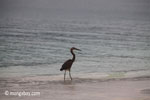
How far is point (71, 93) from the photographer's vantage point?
254 inches

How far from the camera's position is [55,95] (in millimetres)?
6293

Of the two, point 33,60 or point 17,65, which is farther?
point 33,60

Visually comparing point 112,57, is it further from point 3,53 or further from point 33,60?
point 3,53

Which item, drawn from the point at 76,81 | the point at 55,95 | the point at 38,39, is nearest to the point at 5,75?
the point at 76,81

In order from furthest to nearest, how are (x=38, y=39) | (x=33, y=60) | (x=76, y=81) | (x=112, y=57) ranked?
(x=38, y=39), (x=112, y=57), (x=33, y=60), (x=76, y=81)

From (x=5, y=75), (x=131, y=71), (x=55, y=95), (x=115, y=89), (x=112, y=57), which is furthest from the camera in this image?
(x=112, y=57)

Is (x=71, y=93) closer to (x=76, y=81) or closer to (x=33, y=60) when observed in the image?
(x=76, y=81)

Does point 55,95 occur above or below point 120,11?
below

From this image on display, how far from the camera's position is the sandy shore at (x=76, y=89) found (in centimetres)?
622

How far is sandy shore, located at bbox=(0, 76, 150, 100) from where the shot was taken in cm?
622

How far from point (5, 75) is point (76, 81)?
5.03ft

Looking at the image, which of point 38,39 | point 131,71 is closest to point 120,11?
point 38,39

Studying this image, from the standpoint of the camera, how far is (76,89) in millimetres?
6770

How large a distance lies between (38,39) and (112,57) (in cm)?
543
